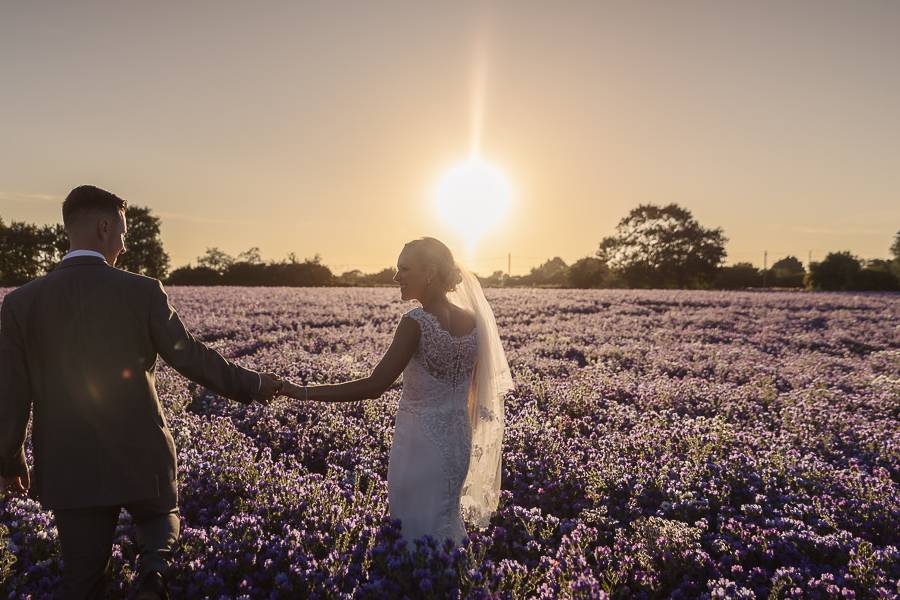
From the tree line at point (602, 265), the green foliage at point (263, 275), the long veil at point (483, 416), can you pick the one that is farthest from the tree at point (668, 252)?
the long veil at point (483, 416)

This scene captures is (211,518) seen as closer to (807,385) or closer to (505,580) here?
(505,580)

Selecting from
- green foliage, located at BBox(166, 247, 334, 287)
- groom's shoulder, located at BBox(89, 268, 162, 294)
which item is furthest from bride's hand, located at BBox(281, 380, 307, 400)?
green foliage, located at BBox(166, 247, 334, 287)

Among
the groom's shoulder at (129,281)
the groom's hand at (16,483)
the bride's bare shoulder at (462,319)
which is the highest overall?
the groom's shoulder at (129,281)

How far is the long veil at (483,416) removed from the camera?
14.7 ft

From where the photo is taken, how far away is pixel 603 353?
39.1ft

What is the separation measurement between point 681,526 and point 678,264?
183ft

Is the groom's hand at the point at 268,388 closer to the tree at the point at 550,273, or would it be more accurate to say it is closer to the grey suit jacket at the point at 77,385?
the grey suit jacket at the point at 77,385

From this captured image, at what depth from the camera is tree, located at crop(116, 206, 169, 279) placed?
199 ft

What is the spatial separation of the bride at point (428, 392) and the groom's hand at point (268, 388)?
107 millimetres

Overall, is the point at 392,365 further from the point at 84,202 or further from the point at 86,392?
the point at 84,202

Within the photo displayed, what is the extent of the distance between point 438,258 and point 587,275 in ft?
174

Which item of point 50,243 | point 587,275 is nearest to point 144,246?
point 50,243

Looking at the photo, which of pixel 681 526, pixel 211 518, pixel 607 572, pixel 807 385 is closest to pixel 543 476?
pixel 681 526

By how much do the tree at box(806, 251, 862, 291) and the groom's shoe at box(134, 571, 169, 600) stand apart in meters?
51.6
